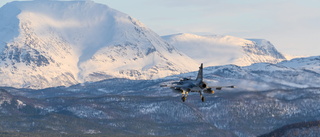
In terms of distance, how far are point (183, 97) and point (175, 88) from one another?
2.35 m

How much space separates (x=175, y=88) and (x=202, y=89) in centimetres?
809

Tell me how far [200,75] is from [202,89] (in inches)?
90.6

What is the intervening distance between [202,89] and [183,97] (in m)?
6.44

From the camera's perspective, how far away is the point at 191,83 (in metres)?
134

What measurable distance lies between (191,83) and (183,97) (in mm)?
4061

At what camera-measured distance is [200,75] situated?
132 m

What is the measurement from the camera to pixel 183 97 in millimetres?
136750

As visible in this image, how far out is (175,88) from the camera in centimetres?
13812

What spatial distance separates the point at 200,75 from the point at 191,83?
8.35ft

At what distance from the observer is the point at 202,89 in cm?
13112

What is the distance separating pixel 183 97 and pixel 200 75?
6.55 m
